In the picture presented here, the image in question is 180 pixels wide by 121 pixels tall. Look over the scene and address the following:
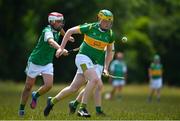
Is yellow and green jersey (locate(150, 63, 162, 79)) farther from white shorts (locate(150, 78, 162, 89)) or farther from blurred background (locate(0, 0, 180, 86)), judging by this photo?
blurred background (locate(0, 0, 180, 86))

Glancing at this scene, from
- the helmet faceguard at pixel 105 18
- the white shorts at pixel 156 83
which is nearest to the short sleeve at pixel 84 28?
the helmet faceguard at pixel 105 18

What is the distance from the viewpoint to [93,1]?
4338 centimetres

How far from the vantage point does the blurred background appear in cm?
4515

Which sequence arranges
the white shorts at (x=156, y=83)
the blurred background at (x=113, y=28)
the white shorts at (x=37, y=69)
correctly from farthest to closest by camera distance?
the blurred background at (x=113, y=28) → the white shorts at (x=156, y=83) → the white shorts at (x=37, y=69)

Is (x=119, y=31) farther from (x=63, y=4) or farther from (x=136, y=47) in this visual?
(x=136, y=47)

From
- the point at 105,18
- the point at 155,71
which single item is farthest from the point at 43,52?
the point at 155,71

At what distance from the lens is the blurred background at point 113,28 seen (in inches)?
1778

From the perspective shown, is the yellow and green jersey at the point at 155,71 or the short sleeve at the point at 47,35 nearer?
the short sleeve at the point at 47,35

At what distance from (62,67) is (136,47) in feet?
47.7

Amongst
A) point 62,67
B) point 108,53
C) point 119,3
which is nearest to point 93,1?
point 119,3

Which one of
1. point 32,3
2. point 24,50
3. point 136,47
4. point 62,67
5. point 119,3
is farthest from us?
point 136,47

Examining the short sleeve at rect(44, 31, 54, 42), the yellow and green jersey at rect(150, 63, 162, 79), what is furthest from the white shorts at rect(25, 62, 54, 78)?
the yellow and green jersey at rect(150, 63, 162, 79)

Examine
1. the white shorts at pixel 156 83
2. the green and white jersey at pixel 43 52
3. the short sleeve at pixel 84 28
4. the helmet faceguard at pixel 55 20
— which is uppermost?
the helmet faceguard at pixel 55 20

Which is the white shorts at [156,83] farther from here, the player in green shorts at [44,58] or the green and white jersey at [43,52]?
the green and white jersey at [43,52]
